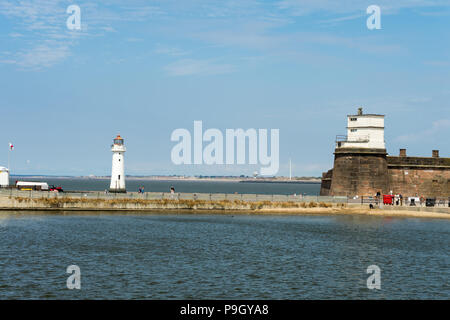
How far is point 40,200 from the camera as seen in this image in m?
59.9

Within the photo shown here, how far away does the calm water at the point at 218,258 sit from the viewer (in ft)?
84.5

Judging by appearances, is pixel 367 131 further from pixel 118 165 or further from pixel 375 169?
pixel 118 165

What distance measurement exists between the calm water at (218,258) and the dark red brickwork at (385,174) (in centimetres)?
1473

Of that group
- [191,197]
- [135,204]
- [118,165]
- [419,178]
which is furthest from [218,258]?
[419,178]

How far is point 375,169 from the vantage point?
235 feet

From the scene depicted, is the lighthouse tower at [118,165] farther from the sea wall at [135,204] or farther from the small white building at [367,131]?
the small white building at [367,131]

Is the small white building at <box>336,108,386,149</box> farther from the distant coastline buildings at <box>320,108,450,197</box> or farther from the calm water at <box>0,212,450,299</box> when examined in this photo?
the calm water at <box>0,212,450,299</box>

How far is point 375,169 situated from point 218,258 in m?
42.4

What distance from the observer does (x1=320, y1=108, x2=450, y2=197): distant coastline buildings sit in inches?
2817

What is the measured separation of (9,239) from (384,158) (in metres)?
49.0

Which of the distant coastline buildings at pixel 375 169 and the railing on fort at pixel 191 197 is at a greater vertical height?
the distant coastline buildings at pixel 375 169

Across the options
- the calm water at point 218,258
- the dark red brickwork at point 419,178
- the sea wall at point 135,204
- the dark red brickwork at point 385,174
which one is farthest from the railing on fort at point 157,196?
the dark red brickwork at point 419,178
